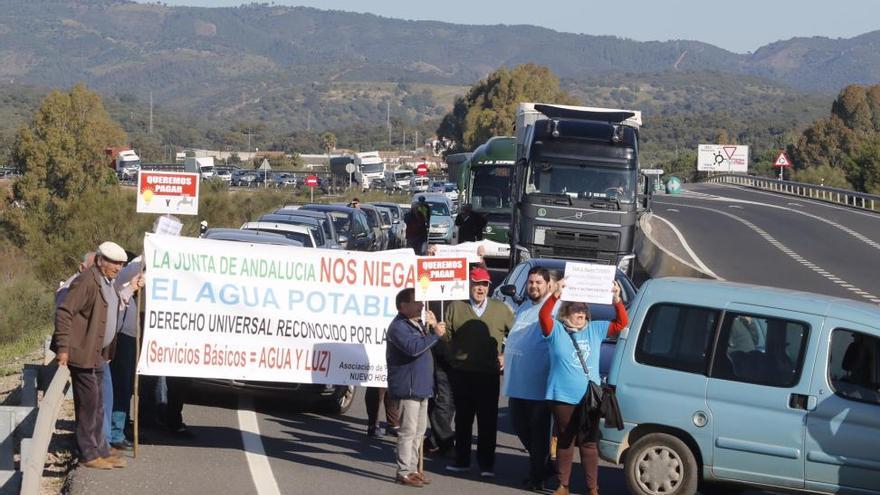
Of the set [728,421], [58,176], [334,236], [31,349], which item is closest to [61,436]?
[728,421]

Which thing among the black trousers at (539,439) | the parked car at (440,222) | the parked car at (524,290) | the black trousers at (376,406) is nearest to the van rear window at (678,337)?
the black trousers at (539,439)

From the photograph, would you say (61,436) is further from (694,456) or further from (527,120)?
(527,120)

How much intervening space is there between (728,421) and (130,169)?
301 feet

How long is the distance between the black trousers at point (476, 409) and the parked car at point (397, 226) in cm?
2618

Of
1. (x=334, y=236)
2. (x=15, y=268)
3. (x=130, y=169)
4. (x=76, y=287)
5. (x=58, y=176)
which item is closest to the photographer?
(x=76, y=287)

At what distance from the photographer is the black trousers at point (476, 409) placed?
11.3 metres

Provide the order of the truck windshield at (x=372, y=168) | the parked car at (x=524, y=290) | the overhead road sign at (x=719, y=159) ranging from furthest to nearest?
1. the overhead road sign at (x=719, y=159)
2. the truck windshield at (x=372, y=168)
3. the parked car at (x=524, y=290)

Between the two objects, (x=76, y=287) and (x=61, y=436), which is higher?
(x=76, y=287)

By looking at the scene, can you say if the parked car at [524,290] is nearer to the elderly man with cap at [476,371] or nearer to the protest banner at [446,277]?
the elderly man with cap at [476,371]

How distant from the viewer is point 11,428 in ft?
32.0

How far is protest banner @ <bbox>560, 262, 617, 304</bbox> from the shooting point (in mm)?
10289

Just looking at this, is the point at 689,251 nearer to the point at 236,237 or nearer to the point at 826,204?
the point at 236,237

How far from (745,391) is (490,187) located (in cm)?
2483

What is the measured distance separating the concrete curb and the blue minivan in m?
14.9
